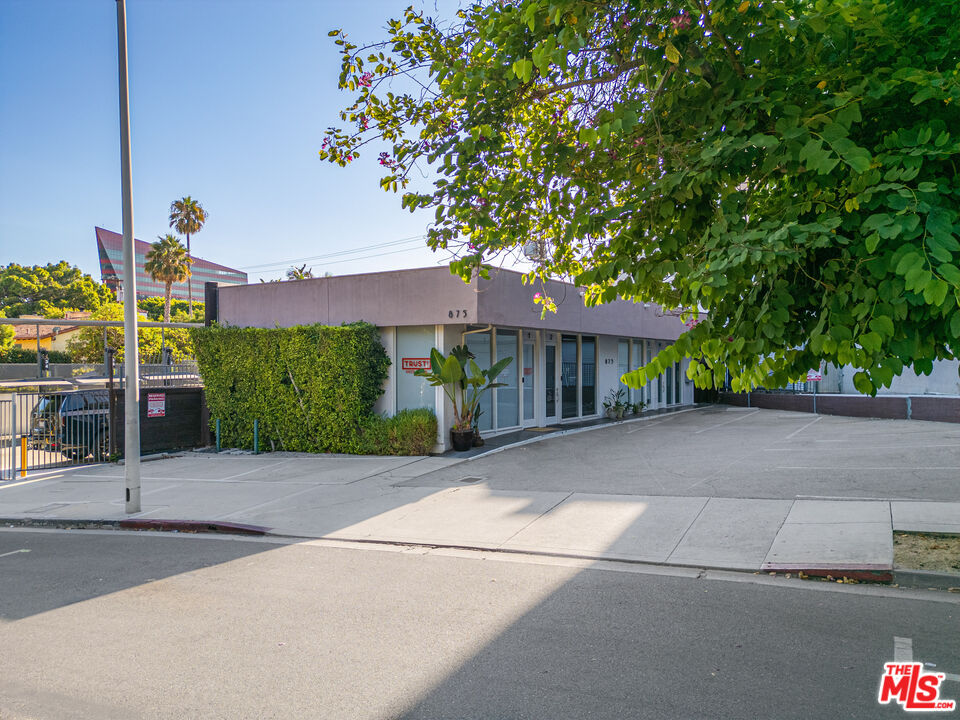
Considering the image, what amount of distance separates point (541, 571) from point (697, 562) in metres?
1.68

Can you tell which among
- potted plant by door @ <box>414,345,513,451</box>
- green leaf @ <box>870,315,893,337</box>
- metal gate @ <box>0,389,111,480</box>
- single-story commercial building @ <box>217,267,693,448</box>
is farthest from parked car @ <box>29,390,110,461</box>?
green leaf @ <box>870,315,893,337</box>

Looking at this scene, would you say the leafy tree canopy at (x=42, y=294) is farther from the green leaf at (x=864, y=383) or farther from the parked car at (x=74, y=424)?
the green leaf at (x=864, y=383)

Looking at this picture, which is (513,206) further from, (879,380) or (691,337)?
(879,380)

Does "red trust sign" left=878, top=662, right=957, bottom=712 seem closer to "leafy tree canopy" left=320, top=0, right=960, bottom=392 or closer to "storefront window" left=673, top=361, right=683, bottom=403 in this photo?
"leafy tree canopy" left=320, top=0, right=960, bottom=392

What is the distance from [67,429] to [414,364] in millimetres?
8480

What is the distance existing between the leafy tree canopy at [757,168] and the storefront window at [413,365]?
8828 millimetres

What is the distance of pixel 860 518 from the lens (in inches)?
319

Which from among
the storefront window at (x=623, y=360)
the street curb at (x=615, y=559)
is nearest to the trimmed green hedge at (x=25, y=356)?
the storefront window at (x=623, y=360)

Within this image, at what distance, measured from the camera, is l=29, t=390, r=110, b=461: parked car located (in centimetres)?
1546

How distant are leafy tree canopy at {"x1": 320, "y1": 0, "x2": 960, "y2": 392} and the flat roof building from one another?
114 metres

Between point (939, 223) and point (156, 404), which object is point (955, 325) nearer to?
point (939, 223)

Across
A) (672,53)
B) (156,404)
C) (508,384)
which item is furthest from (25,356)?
(672,53)

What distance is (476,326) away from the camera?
16.3m

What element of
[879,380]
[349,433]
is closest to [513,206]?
[879,380]
